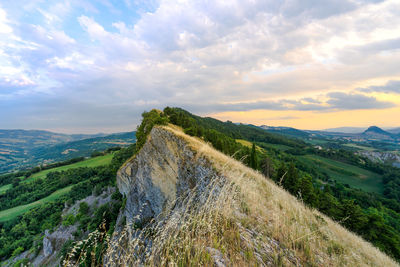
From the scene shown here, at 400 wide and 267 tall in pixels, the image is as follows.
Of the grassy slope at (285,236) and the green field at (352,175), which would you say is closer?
the grassy slope at (285,236)

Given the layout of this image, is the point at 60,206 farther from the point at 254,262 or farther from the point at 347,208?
the point at 347,208

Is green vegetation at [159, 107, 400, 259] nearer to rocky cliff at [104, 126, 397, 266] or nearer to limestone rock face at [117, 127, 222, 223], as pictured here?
rocky cliff at [104, 126, 397, 266]

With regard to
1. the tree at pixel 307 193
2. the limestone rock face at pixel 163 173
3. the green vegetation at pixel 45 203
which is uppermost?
the limestone rock face at pixel 163 173

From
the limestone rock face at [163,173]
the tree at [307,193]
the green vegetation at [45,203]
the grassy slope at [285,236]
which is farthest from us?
the green vegetation at [45,203]

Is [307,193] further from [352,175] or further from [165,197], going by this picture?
[352,175]

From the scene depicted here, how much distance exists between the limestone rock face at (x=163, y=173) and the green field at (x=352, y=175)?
337 ft

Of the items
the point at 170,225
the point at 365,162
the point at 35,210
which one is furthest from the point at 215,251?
the point at 365,162

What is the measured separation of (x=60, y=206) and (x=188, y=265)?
73120 mm

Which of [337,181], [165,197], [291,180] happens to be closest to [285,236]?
[165,197]

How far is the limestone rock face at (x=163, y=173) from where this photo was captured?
1258cm

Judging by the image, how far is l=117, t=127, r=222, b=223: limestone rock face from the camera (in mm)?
12578

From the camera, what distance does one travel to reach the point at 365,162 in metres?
107

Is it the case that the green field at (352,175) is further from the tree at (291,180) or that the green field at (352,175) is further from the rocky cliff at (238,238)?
the rocky cliff at (238,238)

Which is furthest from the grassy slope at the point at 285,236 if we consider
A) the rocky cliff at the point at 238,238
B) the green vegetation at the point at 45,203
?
the green vegetation at the point at 45,203
